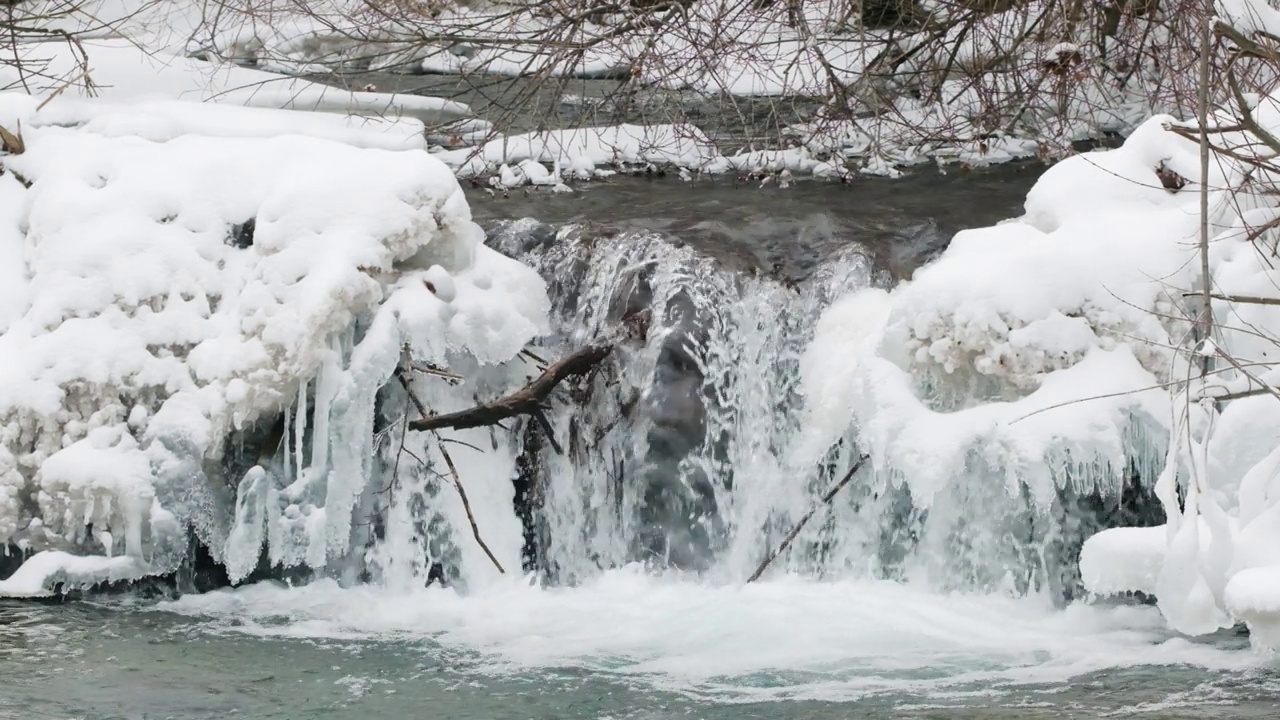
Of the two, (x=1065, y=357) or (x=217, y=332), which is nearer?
(x=1065, y=357)

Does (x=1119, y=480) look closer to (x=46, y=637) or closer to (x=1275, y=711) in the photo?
(x=1275, y=711)

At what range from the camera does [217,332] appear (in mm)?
5527

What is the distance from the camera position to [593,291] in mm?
5961

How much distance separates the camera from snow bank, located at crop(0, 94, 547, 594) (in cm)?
531

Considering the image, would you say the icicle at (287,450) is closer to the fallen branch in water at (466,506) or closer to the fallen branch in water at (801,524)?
the fallen branch in water at (466,506)

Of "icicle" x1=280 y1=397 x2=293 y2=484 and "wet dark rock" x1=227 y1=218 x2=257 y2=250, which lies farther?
"wet dark rock" x1=227 y1=218 x2=257 y2=250

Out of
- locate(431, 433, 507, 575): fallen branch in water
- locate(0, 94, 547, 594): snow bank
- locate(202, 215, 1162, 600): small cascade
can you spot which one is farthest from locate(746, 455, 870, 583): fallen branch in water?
locate(0, 94, 547, 594): snow bank

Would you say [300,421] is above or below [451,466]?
above

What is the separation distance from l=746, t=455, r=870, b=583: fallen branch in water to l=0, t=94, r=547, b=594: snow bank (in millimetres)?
1199

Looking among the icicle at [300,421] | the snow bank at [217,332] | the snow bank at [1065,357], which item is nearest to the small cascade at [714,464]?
the snow bank at [1065,357]

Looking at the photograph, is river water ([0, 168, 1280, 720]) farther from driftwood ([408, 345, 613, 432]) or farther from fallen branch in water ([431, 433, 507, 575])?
driftwood ([408, 345, 613, 432])

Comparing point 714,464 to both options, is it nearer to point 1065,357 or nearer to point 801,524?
point 801,524

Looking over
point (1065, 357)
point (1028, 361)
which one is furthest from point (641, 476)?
point (1065, 357)

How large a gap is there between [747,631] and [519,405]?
3.98 feet
